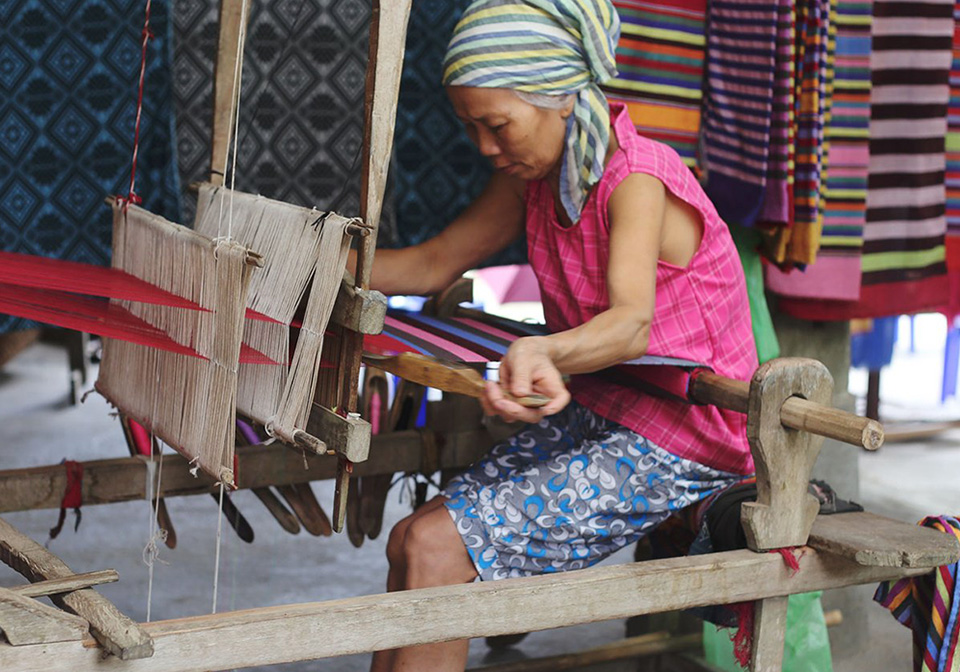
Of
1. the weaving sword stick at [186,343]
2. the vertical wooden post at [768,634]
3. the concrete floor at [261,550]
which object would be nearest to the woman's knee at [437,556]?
the weaving sword stick at [186,343]

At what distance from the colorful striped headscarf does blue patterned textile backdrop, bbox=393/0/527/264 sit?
632 millimetres

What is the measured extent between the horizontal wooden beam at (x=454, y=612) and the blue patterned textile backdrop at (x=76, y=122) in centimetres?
120

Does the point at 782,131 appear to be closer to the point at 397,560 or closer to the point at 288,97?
the point at 288,97

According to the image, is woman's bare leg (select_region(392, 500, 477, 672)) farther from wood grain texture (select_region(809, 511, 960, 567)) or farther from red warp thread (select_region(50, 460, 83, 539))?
red warp thread (select_region(50, 460, 83, 539))

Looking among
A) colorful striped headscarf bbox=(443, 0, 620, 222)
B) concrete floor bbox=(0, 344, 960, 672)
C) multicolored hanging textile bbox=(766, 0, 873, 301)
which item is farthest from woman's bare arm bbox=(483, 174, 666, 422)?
→ concrete floor bbox=(0, 344, 960, 672)

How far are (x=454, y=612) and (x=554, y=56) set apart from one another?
927 millimetres

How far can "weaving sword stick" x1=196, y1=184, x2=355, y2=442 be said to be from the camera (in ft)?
5.56

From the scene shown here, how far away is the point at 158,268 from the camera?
1978mm

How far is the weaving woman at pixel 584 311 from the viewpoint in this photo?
199 cm

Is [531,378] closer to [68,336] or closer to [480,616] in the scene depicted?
[480,616]

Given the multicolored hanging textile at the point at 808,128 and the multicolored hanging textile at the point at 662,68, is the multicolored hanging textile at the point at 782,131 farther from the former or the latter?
the multicolored hanging textile at the point at 662,68

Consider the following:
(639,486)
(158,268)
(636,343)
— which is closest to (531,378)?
(636,343)

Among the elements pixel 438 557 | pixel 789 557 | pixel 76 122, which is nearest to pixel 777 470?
pixel 789 557

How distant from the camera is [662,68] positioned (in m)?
2.63
